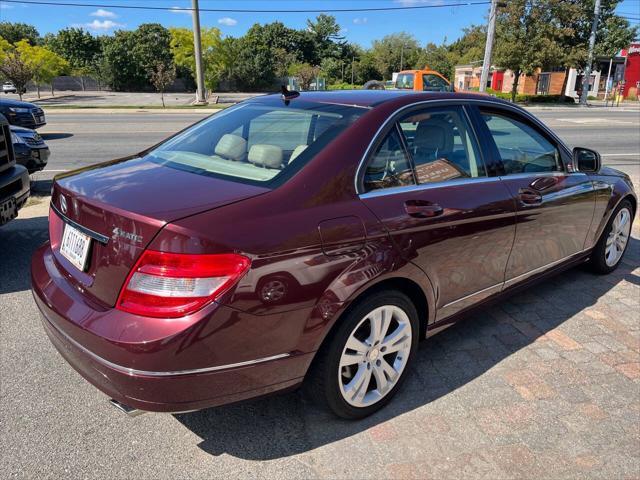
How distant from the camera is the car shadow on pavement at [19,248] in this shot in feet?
14.0

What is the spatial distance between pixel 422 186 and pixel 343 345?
0.98m

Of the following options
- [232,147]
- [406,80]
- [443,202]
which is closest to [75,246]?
[232,147]

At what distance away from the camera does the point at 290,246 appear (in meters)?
2.13

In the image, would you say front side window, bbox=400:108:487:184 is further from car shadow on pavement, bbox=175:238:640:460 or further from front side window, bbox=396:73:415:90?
front side window, bbox=396:73:415:90

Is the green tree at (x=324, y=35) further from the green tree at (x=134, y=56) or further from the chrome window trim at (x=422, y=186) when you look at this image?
the chrome window trim at (x=422, y=186)

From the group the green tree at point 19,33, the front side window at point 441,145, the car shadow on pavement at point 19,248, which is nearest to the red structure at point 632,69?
the front side window at point 441,145

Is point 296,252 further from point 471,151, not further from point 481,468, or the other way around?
point 471,151

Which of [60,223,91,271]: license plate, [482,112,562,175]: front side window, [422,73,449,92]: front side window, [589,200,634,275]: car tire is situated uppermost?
[422,73,449,92]: front side window

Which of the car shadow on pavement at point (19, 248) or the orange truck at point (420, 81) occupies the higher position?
the orange truck at point (420, 81)

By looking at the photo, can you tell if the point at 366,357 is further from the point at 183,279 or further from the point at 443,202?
the point at 183,279

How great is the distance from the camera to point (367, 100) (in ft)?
9.53

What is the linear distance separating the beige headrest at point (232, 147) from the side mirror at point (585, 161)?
2600 mm

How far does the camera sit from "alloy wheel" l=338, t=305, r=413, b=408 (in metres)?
2.53

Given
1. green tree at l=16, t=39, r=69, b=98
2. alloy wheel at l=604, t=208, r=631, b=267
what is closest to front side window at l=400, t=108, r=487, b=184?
alloy wheel at l=604, t=208, r=631, b=267
